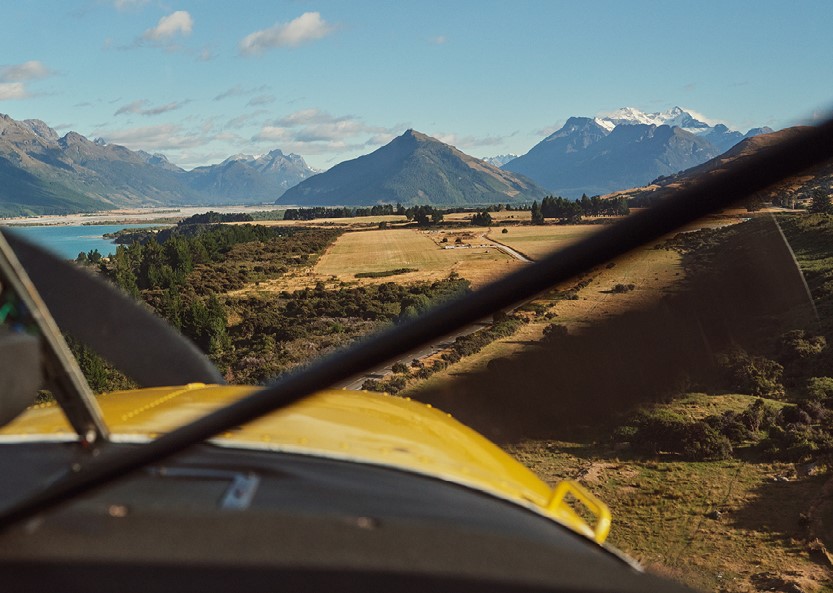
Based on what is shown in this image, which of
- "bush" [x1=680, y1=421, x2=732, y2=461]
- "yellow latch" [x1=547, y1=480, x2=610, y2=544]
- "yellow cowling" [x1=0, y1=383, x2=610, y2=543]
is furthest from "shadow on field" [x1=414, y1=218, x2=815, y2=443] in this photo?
"bush" [x1=680, y1=421, x2=732, y2=461]

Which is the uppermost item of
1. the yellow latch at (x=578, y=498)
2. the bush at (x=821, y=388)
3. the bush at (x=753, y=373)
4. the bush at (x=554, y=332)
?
the bush at (x=554, y=332)

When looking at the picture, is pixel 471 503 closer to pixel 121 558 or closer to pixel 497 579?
pixel 497 579

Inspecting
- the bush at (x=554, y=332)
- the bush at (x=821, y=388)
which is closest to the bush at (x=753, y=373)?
the bush at (x=821, y=388)

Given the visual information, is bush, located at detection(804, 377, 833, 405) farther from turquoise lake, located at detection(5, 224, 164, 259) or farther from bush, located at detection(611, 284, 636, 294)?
turquoise lake, located at detection(5, 224, 164, 259)

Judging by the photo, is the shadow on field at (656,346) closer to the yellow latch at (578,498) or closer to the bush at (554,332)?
the bush at (554,332)

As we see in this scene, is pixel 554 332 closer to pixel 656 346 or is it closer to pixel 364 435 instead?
pixel 656 346

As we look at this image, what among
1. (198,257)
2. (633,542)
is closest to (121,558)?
(633,542)

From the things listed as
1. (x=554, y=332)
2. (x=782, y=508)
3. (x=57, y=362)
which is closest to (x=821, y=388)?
(x=554, y=332)

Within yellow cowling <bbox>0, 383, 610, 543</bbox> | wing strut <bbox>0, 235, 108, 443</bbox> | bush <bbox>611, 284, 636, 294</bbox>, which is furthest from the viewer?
yellow cowling <bbox>0, 383, 610, 543</bbox>

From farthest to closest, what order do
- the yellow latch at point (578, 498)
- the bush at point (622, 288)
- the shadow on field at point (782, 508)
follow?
the shadow on field at point (782, 508) → the yellow latch at point (578, 498) → the bush at point (622, 288)
